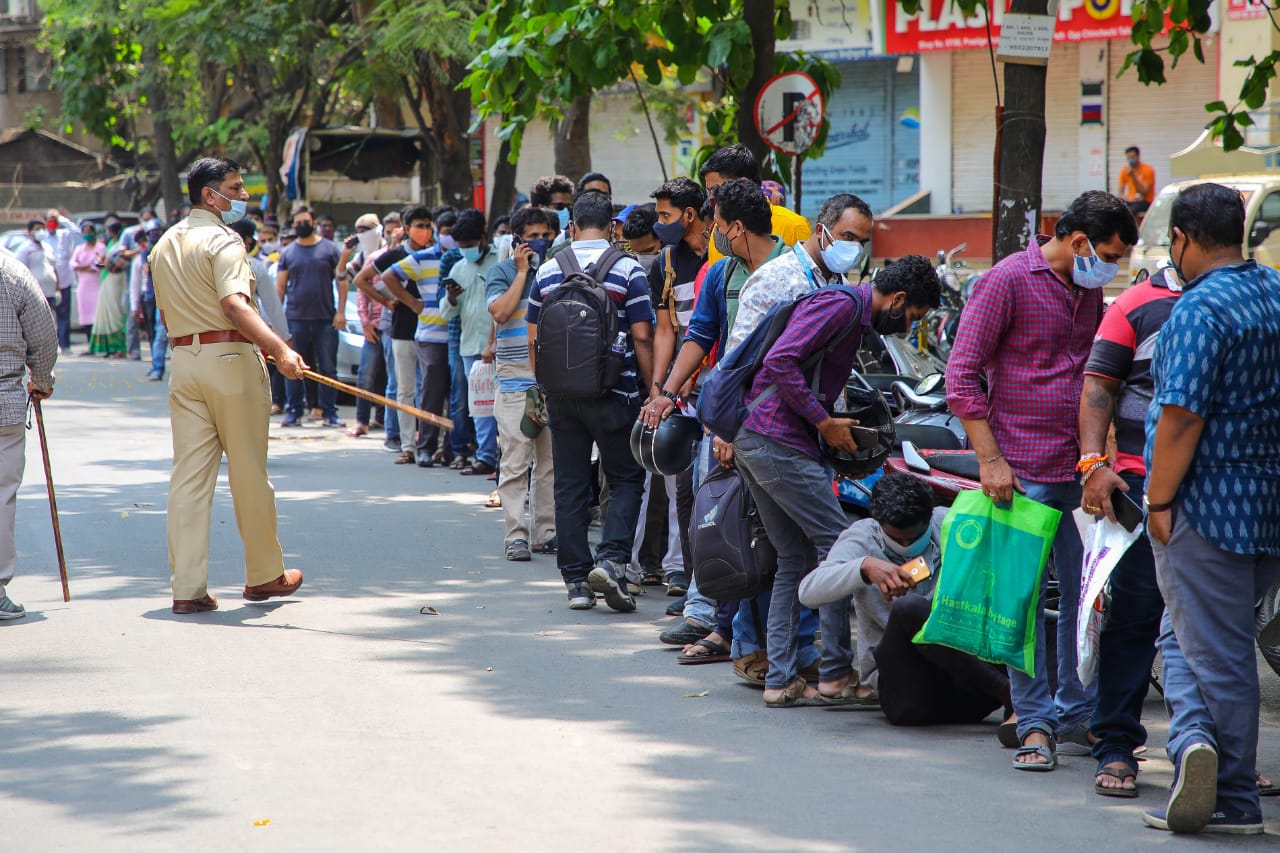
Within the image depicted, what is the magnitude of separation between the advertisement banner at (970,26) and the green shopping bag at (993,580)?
19.6 metres

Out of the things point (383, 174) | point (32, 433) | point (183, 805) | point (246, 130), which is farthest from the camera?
point (246, 130)

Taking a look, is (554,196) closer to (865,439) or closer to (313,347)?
(865,439)

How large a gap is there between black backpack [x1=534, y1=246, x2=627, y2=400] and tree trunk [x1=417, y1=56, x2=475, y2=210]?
40.0 feet

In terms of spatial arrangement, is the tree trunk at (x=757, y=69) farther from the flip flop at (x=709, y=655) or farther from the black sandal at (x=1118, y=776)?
the black sandal at (x=1118, y=776)

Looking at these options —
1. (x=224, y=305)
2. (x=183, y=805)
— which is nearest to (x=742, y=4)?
(x=224, y=305)

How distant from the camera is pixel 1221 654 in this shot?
177 inches

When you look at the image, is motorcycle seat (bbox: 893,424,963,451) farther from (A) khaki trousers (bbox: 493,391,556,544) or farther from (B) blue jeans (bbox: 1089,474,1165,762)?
(A) khaki trousers (bbox: 493,391,556,544)

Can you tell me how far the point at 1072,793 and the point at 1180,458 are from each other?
120cm

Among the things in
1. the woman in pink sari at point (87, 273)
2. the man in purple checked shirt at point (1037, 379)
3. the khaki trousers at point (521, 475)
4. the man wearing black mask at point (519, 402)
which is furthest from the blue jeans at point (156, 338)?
the man in purple checked shirt at point (1037, 379)

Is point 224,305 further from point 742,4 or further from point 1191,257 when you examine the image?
point 742,4

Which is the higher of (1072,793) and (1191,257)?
(1191,257)

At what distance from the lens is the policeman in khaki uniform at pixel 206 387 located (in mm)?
7340

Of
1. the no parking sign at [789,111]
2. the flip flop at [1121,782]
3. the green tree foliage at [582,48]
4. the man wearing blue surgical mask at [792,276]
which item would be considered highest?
the green tree foliage at [582,48]

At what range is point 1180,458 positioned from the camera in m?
4.46
